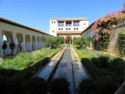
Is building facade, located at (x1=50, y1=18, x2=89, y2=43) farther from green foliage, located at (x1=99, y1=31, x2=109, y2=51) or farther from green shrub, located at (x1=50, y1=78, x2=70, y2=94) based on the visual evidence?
green shrub, located at (x1=50, y1=78, x2=70, y2=94)

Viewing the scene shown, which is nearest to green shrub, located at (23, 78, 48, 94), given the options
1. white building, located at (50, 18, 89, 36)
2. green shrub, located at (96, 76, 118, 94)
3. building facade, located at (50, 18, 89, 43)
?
green shrub, located at (96, 76, 118, 94)

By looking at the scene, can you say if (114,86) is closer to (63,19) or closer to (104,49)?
(104,49)

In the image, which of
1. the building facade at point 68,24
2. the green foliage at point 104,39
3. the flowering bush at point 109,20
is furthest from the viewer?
the building facade at point 68,24

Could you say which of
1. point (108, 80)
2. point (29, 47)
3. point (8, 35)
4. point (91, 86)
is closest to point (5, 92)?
point (91, 86)

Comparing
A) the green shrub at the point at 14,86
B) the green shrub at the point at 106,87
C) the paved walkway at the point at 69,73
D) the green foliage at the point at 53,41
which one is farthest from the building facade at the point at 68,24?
the green shrub at the point at 106,87

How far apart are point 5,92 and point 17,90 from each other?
1.10 ft

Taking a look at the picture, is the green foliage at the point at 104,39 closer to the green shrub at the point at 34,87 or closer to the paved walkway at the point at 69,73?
the paved walkway at the point at 69,73

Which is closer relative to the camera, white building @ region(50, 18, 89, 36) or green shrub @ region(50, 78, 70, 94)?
green shrub @ region(50, 78, 70, 94)

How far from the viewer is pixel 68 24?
9544 cm

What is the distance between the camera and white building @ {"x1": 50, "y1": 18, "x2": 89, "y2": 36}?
93.7 m

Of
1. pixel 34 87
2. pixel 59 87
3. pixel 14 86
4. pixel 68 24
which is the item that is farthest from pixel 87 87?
Answer: pixel 68 24

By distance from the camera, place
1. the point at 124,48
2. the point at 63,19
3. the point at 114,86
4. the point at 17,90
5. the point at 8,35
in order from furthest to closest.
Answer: the point at 63,19
the point at 8,35
the point at 124,48
the point at 17,90
the point at 114,86

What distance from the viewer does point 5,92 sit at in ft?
20.2

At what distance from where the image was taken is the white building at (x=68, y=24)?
93.7 metres
